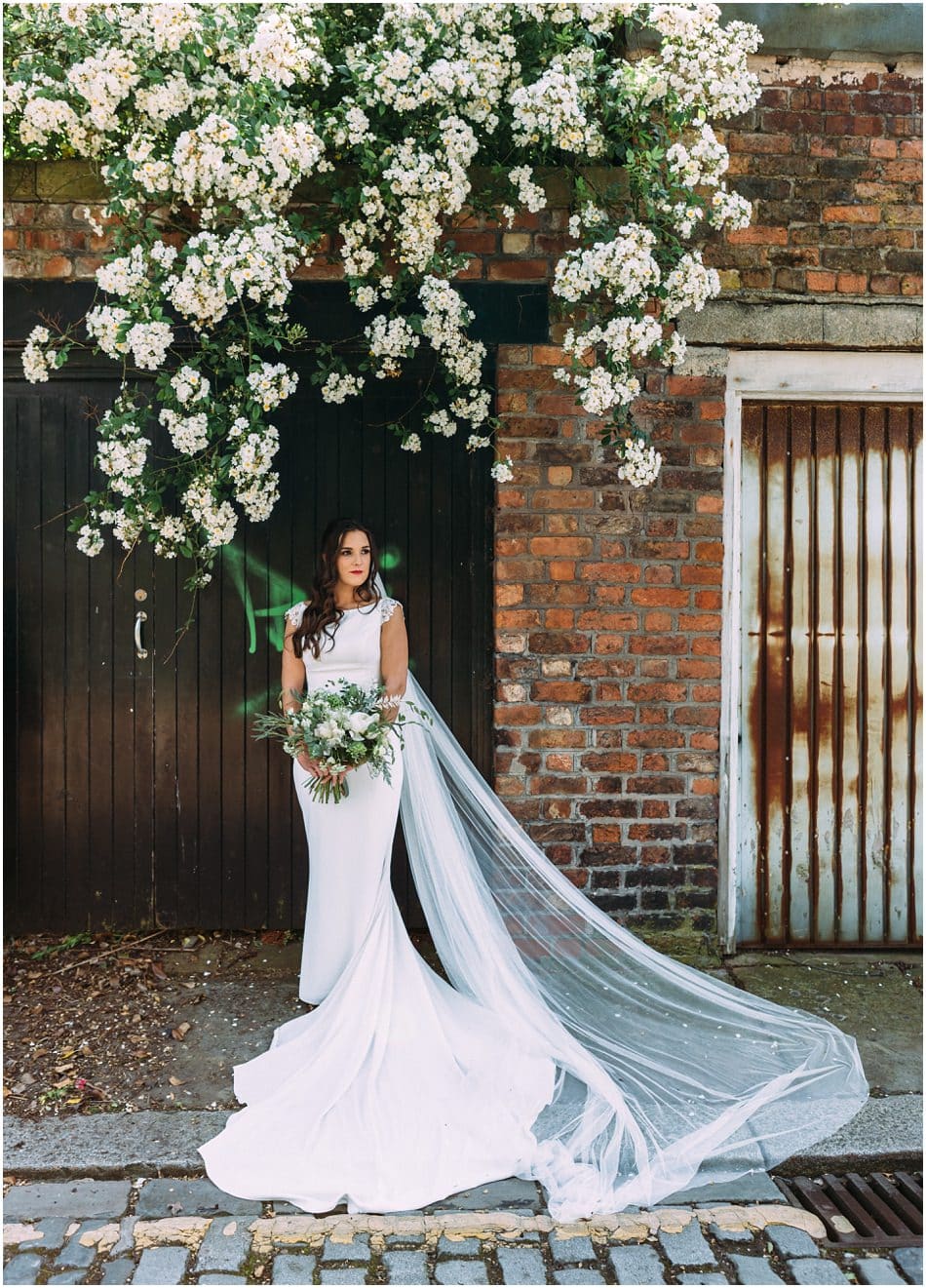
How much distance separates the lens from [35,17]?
3670mm

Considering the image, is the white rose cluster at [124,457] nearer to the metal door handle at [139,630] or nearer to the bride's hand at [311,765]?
the metal door handle at [139,630]

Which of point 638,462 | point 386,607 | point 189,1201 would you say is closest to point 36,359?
Answer: point 386,607

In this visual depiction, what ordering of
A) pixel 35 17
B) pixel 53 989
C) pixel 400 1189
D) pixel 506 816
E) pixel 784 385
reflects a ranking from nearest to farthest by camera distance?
pixel 400 1189 → pixel 35 17 → pixel 506 816 → pixel 53 989 → pixel 784 385

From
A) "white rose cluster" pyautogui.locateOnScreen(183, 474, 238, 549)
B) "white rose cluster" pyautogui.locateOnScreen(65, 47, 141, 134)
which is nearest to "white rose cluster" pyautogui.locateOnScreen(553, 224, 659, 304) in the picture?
"white rose cluster" pyautogui.locateOnScreen(183, 474, 238, 549)

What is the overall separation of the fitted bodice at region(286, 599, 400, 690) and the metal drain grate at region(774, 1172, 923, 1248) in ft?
7.50

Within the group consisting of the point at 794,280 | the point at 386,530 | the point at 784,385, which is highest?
the point at 794,280

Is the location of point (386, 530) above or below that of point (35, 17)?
below

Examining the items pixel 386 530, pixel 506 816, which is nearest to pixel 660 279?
pixel 386 530

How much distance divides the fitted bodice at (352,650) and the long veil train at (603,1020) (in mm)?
→ 174

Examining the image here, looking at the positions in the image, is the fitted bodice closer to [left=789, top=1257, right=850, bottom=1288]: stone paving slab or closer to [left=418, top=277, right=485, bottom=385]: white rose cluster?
[left=418, top=277, right=485, bottom=385]: white rose cluster

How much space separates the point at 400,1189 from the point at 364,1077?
49cm

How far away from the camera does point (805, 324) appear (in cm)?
444

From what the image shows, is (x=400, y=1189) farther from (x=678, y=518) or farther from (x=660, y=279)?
(x=660, y=279)

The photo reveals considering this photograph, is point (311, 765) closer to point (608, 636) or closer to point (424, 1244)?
point (608, 636)
